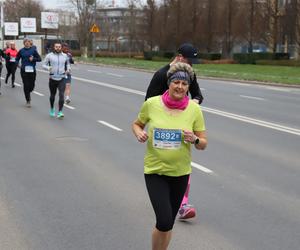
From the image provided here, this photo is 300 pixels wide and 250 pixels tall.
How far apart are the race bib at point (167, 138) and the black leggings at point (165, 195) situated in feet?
0.77

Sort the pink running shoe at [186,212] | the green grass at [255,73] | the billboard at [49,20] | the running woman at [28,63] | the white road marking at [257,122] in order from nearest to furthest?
the pink running shoe at [186,212]
the white road marking at [257,122]
the running woman at [28,63]
the green grass at [255,73]
the billboard at [49,20]

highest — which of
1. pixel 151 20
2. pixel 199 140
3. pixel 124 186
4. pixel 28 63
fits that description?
pixel 151 20

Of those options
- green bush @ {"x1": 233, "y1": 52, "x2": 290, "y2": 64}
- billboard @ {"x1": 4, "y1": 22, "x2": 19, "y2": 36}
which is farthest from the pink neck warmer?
billboard @ {"x1": 4, "y1": 22, "x2": 19, "y2": 36}

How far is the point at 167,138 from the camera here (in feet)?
14.3

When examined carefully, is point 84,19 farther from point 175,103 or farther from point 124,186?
point 175,103

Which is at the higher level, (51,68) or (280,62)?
(51,68)

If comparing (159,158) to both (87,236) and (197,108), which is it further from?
(87,236)

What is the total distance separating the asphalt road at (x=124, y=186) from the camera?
5.41m

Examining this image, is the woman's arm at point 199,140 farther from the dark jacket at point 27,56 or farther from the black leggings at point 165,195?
the dark jacket at point 27,56

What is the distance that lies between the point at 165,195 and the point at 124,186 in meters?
3.12

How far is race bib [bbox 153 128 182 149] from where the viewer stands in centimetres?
435

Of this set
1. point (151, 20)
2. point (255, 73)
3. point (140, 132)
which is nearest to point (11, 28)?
point (151, 20)

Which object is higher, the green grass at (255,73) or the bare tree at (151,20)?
the bare tree at (151,20)

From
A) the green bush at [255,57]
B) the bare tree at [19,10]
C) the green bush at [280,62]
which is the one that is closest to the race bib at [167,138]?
the green bush at [280,62]
